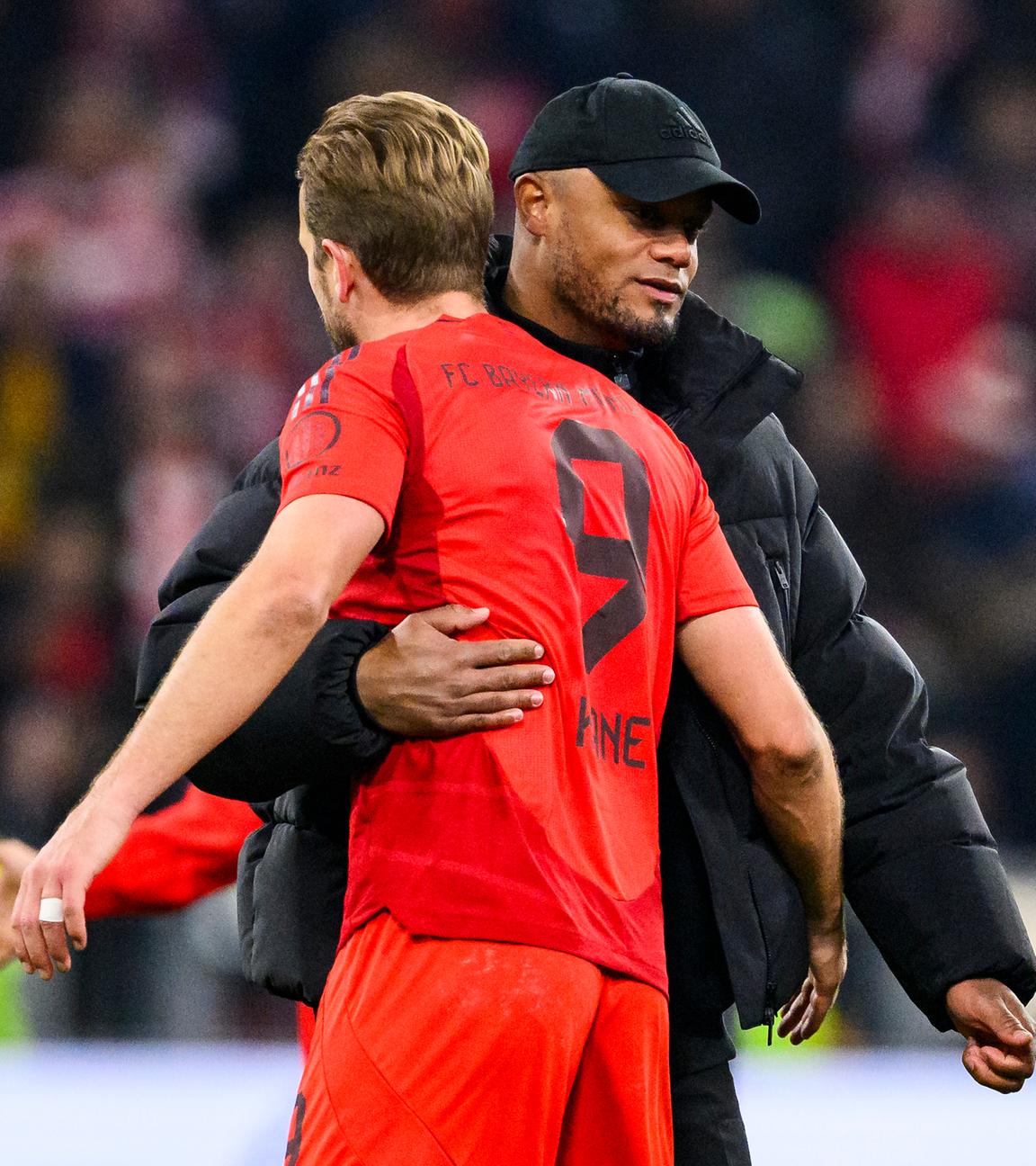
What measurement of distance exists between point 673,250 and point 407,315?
482mm

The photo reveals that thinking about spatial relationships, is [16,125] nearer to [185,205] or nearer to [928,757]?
[185,205]

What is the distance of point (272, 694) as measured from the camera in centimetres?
227

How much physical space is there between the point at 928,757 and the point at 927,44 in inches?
228

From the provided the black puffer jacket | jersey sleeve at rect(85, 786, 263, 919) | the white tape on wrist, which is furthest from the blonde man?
jersey sleeve at rect(85, 786, 263, 919)

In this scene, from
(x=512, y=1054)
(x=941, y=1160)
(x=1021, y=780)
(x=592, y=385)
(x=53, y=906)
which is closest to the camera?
(x=53, y=906)

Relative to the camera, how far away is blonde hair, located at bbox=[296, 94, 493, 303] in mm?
2291

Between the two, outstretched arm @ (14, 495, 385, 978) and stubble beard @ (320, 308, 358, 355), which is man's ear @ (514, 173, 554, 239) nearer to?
→ stubble beard @ (320, 308, 358, 355)

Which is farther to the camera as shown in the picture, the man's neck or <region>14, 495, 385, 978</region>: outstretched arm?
the man's neck

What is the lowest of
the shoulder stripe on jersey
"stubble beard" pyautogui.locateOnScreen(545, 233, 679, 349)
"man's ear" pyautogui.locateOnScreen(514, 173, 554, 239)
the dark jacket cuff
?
the dark jacket cuff

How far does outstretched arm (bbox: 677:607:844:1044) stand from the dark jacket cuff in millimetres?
413

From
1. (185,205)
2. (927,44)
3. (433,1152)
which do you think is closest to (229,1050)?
(433,1152)

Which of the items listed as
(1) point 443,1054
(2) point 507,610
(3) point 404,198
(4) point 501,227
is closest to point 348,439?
(2) point 507,610

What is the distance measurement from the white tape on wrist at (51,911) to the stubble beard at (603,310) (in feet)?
3.87

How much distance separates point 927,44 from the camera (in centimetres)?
792
